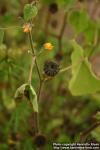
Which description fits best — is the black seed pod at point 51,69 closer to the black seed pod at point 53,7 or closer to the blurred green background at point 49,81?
the blurred green background at point 49,81

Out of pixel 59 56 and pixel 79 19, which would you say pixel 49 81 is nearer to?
pixel 59 56

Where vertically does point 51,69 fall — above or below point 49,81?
above

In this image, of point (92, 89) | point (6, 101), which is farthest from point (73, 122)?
point (92, 89)

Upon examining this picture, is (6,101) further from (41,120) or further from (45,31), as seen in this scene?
(45,31)

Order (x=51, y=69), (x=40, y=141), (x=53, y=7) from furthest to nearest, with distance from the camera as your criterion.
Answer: (x=53, y=7)
(x=40, y=141)
(x=51, y=69)

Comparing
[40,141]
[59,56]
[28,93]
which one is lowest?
[40,141]

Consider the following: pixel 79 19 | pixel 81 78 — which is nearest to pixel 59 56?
pixel 79 19

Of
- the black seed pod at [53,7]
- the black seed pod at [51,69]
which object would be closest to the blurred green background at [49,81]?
the black seed pod at [53,7]

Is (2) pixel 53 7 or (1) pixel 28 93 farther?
(2) pixel 53 7
